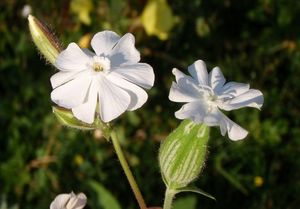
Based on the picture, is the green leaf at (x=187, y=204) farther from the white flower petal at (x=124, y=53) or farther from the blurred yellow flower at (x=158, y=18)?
the blurred yellow flower at (x=158, y=18)

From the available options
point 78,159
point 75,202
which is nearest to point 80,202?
point 75,202

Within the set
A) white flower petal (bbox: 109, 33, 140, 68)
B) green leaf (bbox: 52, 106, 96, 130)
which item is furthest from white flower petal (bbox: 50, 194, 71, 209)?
white flower petal (bbox: 109, 33, 140, 68)

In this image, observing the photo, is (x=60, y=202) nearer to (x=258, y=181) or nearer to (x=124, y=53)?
(x=124, y=53)

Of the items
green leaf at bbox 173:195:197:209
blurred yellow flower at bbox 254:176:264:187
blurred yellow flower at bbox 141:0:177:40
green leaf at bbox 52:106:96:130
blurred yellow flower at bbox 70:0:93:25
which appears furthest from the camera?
blurred yellow flower at bbox 70:0:93:25

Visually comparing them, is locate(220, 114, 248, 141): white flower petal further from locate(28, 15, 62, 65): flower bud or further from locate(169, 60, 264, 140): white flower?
locate(28, 15, 62, 65): flower bud

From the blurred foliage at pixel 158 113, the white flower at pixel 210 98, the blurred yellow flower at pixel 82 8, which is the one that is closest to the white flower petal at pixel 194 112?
the white flower at pixel 210 98

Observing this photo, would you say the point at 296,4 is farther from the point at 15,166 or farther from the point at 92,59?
the point at 92,59

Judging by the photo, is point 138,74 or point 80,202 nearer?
point 138,74
